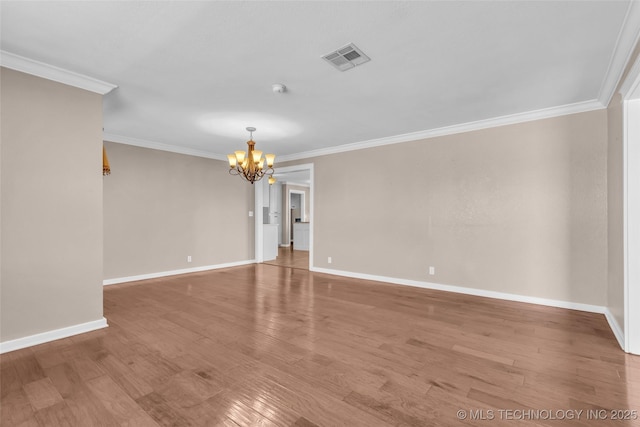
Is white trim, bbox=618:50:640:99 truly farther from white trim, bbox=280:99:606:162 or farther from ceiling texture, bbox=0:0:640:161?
white trim, bbox=280:99:606:162

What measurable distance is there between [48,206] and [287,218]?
9.00 metres

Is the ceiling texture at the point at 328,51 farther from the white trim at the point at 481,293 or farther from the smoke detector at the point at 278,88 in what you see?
the white trim at the point at 481,293

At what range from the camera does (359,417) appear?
1720 mm

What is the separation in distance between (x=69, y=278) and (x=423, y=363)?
337cm

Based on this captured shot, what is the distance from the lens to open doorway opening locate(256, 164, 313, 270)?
7730 millimetres

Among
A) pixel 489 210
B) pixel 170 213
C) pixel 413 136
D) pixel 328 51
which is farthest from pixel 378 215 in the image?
pixel 170 213

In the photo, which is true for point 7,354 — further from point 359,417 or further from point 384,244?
point 384,244

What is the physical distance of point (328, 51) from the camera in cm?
247

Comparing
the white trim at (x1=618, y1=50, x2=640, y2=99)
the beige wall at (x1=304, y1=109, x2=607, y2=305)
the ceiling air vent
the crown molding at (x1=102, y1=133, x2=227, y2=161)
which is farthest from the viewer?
the crown molding at (x1=102, y1=133, x2=227, y2=161)

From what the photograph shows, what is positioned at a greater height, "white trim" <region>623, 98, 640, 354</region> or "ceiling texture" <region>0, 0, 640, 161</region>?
"ceiling texture" <region>0, 0, 640, 161</region>

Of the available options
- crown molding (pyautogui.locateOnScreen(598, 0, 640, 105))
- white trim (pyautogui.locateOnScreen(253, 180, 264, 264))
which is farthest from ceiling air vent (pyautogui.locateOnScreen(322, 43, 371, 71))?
white trim (pyautogui.locateOnScreen(253, 180, 264, 264))

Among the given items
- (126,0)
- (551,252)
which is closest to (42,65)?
(126,0)

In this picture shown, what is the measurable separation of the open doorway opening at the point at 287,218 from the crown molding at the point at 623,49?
20.0 ft

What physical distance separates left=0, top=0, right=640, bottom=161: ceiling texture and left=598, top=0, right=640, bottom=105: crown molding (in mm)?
13
